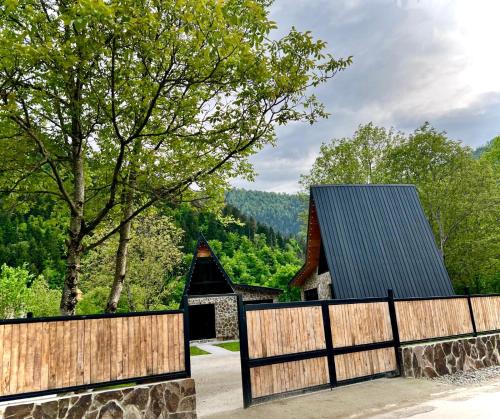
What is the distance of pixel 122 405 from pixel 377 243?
37.7ft

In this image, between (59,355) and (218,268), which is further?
(218,268)

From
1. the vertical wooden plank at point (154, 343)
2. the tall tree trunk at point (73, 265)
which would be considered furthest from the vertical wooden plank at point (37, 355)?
the tall tree trunk at point (73, 265)

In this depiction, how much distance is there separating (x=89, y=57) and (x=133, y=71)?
4.30 feet

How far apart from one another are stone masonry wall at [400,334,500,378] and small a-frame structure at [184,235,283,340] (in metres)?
15.5

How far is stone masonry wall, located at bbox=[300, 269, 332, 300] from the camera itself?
1582 centimetres

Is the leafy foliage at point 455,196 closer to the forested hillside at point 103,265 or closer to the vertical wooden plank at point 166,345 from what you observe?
the forested hillside at point 103,265

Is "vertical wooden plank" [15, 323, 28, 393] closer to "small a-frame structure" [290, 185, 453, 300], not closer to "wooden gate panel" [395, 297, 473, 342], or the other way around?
"wooden gate panel" [395, 297, 473, 342]

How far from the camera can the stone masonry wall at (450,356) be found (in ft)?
30.9

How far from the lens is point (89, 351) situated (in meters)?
6.00

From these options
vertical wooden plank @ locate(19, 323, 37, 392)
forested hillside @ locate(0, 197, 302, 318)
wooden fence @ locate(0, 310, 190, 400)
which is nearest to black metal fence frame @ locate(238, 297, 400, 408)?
wooden fence @ locate(0, 310, 190, 400)

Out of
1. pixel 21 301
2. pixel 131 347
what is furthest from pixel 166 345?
pixel 21 301

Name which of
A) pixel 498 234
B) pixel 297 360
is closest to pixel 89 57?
pixel 297 360

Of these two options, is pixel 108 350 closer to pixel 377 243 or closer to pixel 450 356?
pixel 450 356

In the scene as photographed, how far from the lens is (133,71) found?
25.2 ft
